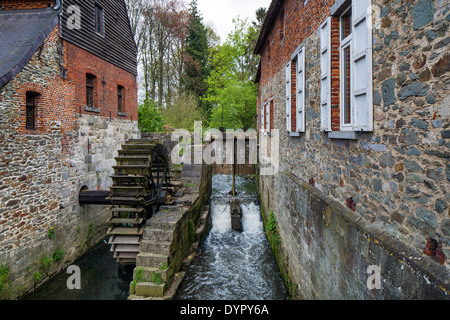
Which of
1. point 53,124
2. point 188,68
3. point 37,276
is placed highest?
point 188,68

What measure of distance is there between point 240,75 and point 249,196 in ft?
43.4

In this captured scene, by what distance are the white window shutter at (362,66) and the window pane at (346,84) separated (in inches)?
17.2

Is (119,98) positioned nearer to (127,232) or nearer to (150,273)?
(127,232)

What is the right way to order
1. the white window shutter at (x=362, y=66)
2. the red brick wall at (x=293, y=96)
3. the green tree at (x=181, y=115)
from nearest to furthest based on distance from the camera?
the white window shutter at (x=362, y=66) → the red brick wall at (x=293, y=96) → the green tree at (x=181, y=115)

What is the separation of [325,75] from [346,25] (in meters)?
0.68

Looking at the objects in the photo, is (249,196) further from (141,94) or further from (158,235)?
(141,94)

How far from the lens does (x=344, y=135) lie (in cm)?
335

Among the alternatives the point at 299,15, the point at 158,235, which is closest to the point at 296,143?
the point at 299,15

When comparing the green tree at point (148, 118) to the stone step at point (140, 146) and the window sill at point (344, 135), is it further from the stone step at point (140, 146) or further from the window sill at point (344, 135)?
the window sill at point (344, 135)

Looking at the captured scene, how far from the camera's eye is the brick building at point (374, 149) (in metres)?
1.98

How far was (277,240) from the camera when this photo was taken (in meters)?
7.77

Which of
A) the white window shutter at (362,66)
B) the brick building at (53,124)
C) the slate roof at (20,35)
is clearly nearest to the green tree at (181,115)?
the brick building at (53,124)

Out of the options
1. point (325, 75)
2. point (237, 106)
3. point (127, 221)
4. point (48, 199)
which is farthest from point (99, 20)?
point (237, 106)

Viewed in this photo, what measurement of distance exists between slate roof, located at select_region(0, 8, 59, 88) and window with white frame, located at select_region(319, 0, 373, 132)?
6.04 meters
